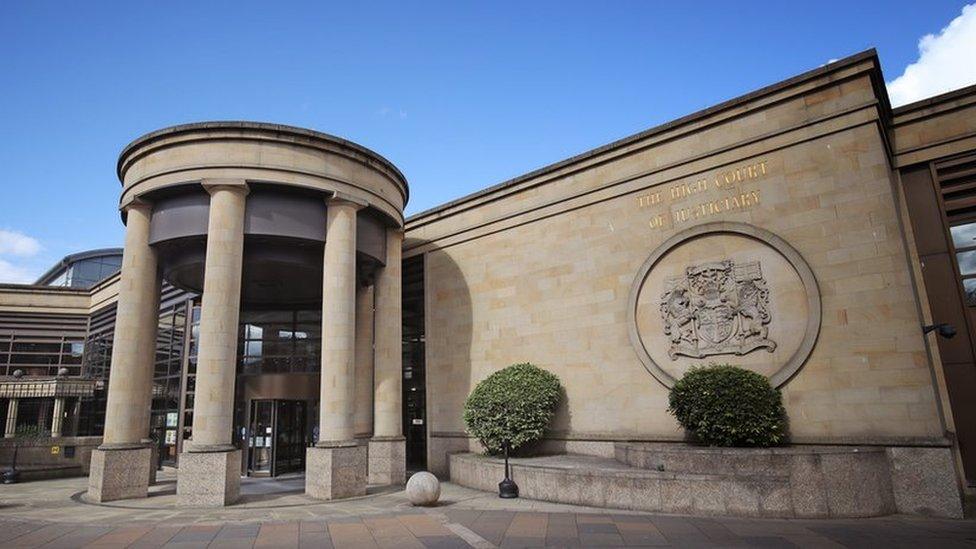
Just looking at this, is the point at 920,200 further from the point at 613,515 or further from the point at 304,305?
the point at 304,305

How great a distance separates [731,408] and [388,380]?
1071 cm

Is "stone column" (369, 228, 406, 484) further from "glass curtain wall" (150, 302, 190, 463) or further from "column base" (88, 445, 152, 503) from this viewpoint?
"glass curtain wall" (150, 302, 190, 463)

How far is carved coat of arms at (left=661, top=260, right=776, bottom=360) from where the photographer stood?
14.6 meters

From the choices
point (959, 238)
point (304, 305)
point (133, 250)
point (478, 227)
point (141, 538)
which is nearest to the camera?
point (141, 538)

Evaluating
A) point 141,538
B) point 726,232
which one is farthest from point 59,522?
point 726,232

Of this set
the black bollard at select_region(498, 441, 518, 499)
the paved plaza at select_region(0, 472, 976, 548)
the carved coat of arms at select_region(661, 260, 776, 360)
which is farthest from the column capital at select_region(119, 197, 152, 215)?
the carved coat of arms at select_region(661, 260, 776, 360)

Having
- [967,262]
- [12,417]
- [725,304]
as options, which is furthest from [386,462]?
[12,417]

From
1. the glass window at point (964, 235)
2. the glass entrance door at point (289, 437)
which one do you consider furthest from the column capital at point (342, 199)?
the glass window at point (964, 235)

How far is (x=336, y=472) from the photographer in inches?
609

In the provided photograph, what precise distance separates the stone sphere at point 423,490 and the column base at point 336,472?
2.61m

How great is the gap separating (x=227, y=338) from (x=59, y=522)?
5204 mm

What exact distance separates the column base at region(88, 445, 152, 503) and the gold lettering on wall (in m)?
16.2

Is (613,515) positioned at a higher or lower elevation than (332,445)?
lower

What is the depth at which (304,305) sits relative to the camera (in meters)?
23.4
